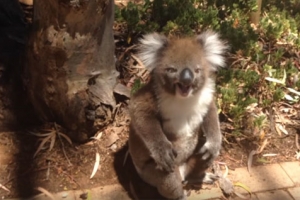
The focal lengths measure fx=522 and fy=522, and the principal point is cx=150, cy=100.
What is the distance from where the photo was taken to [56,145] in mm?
4129

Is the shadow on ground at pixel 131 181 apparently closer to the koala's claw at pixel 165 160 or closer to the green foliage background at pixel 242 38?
the koala's claw at pixel 165 160

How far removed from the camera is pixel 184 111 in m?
3.46

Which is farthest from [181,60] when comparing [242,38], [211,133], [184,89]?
[242,38]

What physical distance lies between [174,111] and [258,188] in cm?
97

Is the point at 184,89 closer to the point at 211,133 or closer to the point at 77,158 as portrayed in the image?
the point at 211,133

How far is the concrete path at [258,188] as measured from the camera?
12.3 ft

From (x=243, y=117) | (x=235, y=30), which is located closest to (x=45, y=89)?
(x=243, y=117)

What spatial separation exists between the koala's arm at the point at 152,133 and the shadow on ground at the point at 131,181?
1.58 ft

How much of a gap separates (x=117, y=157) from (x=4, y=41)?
151 centimetres

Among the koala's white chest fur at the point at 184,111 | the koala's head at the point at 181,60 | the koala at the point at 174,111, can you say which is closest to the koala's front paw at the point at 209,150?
the koala at the point at 174,111

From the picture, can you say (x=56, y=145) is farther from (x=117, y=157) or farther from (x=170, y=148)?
(x=170, y=148)

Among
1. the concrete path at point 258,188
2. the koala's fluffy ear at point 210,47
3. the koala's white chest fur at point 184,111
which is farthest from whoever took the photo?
the concrete path at point 258,188

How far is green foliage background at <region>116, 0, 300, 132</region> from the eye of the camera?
178 inches

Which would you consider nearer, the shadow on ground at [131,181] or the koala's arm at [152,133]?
the koala's arm at [152,133]
